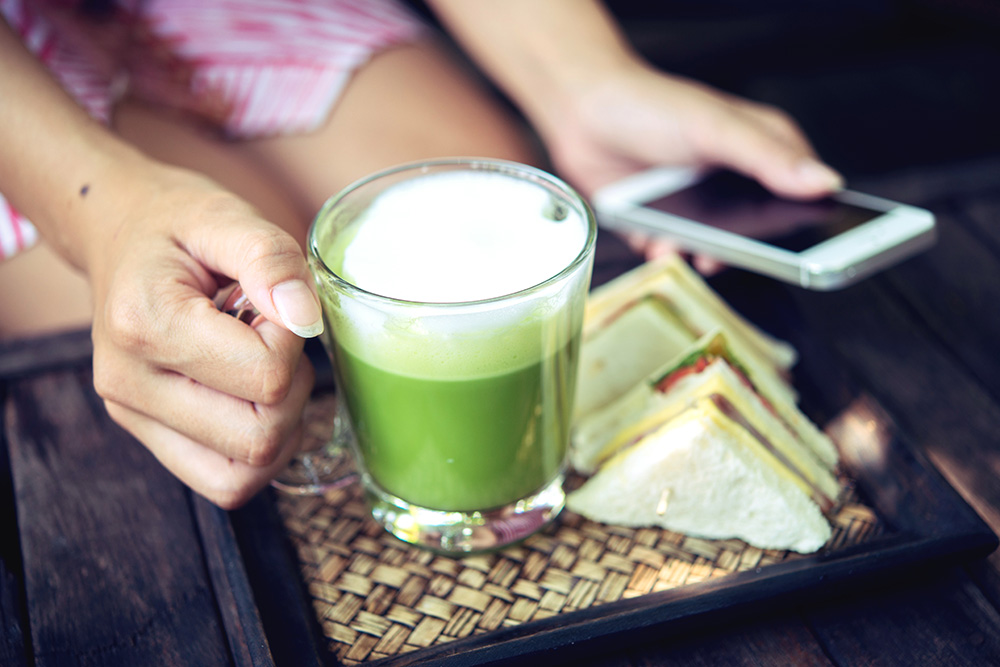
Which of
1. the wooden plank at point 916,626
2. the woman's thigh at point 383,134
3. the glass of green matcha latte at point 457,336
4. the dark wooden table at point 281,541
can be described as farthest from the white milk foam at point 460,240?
the woman's thigh at point 383,134

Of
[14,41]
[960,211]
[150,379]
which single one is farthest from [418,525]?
[960,211]

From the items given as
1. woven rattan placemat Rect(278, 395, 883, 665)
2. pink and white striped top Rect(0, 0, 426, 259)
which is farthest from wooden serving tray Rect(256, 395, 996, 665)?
pink and white striped top Rect(0, 0, 426, 259)

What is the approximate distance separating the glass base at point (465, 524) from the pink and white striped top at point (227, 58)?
0.83 meters

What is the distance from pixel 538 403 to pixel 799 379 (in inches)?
18.4

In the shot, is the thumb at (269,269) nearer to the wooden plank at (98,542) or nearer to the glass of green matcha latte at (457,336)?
the glass of green matcha latte at (457,336)

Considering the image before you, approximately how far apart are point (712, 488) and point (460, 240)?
0.40m

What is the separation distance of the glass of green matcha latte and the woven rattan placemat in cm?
3

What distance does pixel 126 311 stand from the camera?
0.74m

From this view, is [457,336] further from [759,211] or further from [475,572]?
[759,211]

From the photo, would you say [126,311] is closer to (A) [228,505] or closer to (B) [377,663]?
(A) [228,505]

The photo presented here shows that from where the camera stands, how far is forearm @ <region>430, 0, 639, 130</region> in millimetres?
1546

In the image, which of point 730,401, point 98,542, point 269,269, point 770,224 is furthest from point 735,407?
point 98,542

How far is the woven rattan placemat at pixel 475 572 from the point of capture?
811 millimetres

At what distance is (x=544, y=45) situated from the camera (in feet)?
5.23
